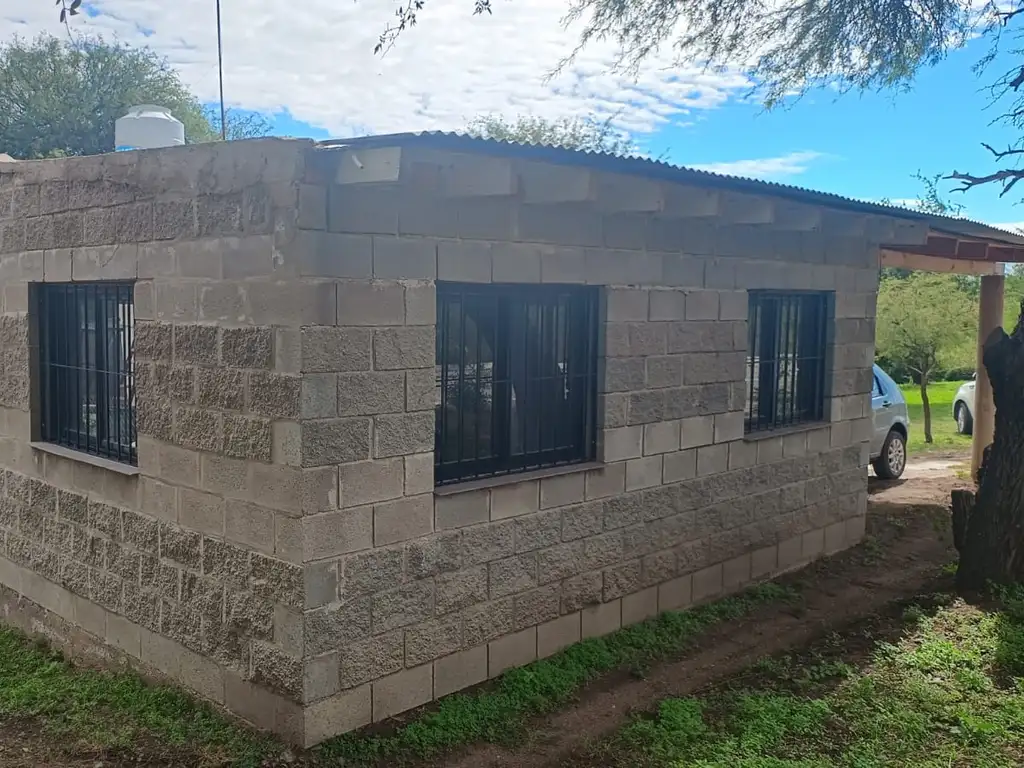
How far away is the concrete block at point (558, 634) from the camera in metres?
5.77

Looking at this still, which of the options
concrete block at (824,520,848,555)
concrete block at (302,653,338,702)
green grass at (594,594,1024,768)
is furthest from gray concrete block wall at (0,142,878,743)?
concrete block at (824,520,848,555)

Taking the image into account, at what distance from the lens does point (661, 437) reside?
652cm

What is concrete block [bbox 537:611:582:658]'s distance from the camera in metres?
5.77

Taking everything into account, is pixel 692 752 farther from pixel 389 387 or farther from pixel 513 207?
pixel 513 207

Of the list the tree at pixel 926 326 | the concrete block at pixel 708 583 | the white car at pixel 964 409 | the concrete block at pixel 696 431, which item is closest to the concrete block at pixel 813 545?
the concrete block at pixel 708 583

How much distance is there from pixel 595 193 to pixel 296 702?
3053 millimetres

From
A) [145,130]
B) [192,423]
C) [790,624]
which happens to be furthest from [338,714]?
[145,130]

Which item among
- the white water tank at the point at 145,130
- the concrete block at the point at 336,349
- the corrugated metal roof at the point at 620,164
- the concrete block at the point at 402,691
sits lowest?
the concrete block at the point at 402,691

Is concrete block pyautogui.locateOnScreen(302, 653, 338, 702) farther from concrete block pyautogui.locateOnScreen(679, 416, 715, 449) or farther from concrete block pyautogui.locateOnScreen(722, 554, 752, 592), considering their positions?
concrete block pyautogui.locateOnScreen(722, 554, 752, 592)

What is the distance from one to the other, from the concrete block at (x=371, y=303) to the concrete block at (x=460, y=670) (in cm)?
194

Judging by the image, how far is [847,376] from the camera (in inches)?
336

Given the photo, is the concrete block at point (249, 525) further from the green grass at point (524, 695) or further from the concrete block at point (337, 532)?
the green grass at point (524, 695)

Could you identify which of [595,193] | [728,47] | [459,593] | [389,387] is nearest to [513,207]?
[595,193]

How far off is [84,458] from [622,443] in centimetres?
352
